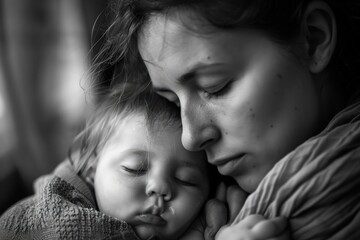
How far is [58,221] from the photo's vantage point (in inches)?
35.1

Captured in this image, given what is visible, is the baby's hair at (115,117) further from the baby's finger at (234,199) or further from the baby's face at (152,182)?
the baby's finger at (234,199)

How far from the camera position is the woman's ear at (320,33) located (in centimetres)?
84

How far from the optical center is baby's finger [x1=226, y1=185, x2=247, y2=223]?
96cm

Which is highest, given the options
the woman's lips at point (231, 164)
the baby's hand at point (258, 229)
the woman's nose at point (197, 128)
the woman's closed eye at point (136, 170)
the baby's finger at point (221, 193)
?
the woman's nose at point (197, 128)

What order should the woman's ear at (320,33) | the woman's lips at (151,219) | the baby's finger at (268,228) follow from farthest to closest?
1. the woman's lips at (151,219)
2. the woman's ear at (320,33)
3. the baby's finger at (268,228)

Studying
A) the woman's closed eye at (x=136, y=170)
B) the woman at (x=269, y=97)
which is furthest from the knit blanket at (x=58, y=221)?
the woman at (x=269, y=97)

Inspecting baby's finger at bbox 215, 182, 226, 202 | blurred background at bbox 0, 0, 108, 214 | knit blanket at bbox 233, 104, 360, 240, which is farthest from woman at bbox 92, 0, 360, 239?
blurred background at bbox 0, 0, 108, 214

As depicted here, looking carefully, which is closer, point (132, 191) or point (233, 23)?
point (233, 23)

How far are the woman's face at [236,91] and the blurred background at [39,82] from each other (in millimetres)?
470

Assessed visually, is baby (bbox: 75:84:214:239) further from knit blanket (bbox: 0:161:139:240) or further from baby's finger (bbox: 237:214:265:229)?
baby's finger (bbox: 237:214:265:229)

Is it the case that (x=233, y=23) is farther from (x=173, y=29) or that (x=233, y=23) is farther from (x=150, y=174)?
(x=150, y=174)

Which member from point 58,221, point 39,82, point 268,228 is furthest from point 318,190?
point 39,82

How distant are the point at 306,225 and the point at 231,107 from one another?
0.22m

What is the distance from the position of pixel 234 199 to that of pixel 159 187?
0.49ft
